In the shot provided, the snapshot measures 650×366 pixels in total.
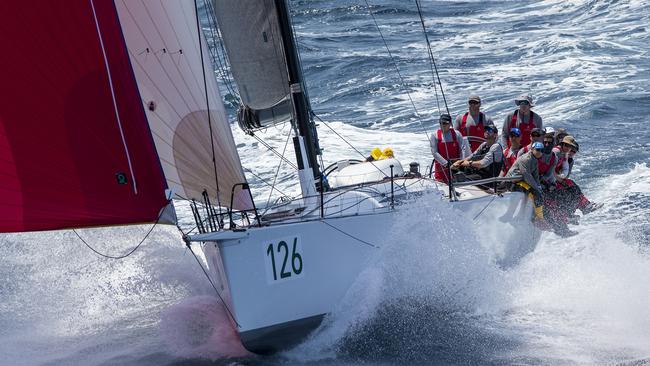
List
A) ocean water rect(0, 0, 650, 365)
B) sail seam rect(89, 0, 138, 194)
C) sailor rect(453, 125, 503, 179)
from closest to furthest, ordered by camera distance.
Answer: sail seam rect(89, 0, 138, 194), ocean water rect(0, 0, 650, 365), sailor rect(453, 125, 503, 179)

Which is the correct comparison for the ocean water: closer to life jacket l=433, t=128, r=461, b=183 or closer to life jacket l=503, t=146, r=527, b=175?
life jacket l=503, t=146, r=527, b=175

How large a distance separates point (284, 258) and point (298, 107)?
5.86 ft

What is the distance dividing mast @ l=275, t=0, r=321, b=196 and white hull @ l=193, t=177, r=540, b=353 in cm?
80

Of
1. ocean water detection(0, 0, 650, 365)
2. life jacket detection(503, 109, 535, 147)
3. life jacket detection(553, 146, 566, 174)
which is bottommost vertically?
ocean water detection(0, 0, 650, 365)

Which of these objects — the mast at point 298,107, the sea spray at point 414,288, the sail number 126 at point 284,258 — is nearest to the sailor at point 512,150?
the sea spray at point 414,288

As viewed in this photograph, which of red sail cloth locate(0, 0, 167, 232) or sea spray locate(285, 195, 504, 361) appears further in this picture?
sea spray locate(285, 195, 504, 361)

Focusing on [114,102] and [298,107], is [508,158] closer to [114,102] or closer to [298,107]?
[298,107]

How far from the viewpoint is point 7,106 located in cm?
654

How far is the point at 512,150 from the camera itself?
395 inches

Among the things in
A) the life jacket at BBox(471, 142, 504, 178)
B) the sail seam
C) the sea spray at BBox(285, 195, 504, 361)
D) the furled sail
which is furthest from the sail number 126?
the life jacket at BBox(471, 142, 504, 178)

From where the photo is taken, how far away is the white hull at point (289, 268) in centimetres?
746

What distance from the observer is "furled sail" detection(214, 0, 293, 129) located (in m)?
9.07

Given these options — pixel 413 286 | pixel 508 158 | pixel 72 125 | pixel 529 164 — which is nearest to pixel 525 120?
pixel 508 158

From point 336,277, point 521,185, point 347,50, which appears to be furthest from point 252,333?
point 347,50
